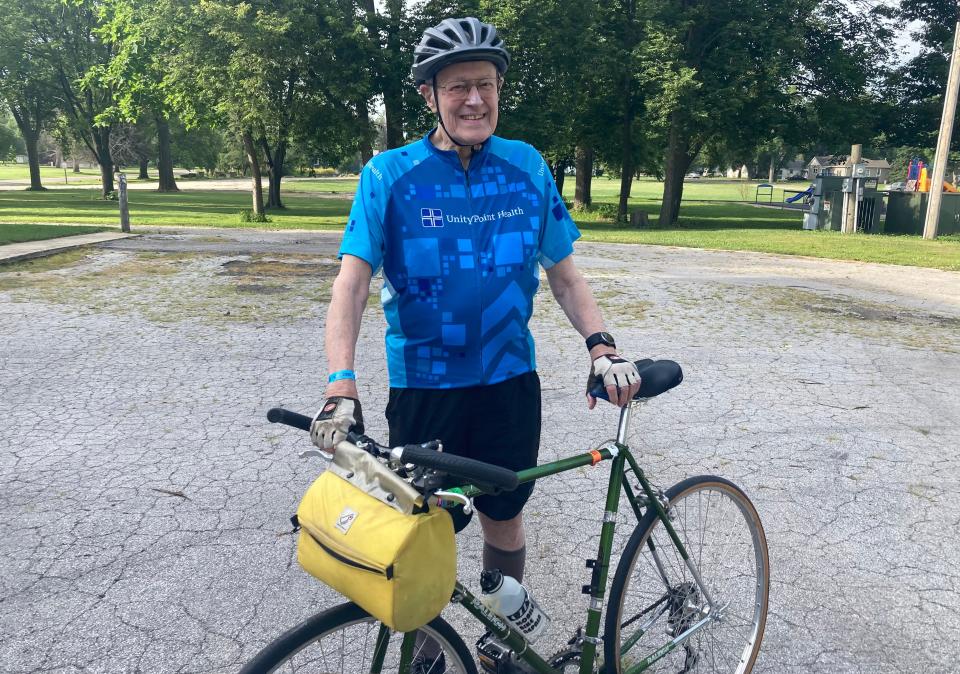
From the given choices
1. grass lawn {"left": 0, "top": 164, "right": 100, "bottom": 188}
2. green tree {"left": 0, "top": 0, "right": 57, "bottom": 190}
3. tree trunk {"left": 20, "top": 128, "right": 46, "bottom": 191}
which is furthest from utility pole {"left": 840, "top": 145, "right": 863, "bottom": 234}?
grass lawn {"left": 0, "top": 164, "right": 100, "bottom": 188}

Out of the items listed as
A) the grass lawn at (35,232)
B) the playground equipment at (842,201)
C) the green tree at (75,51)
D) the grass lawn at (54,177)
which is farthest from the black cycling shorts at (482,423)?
the grass lawn at (54,177)

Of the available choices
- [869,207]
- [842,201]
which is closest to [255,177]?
[842,201]

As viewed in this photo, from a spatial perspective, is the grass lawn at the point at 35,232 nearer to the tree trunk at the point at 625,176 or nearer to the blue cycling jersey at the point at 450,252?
the blue cycling jersey at the point at 450,252

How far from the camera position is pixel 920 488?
14.0 ft

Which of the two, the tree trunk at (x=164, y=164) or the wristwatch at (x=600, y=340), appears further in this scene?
the tree trunk at (x=164, y=164)

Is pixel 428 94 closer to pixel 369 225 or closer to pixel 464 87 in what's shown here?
pixel 464 87

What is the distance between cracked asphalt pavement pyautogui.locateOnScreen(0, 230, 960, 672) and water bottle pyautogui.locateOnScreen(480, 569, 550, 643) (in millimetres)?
850

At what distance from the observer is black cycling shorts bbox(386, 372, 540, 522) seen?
2312 mm

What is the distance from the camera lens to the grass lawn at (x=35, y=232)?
50.5 feet

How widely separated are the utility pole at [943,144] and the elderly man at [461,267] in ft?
70.2

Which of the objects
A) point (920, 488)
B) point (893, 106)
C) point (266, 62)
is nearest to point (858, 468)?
point (920, 488)

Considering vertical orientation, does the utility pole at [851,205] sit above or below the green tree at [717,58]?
below

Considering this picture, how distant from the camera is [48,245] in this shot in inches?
568

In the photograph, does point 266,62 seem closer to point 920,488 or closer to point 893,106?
point 920,488
